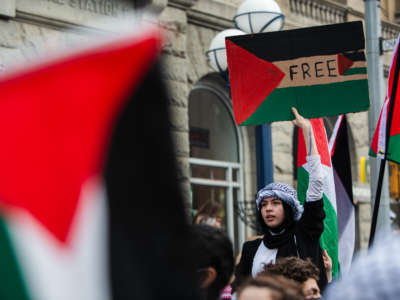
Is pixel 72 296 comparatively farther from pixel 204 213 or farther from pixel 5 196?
pixel 204 213

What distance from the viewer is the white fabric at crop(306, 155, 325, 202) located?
428 centimetres

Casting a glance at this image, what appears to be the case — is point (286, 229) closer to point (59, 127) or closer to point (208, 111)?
point (59, 127)

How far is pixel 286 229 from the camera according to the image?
4.21 m

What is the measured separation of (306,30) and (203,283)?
3142 mm

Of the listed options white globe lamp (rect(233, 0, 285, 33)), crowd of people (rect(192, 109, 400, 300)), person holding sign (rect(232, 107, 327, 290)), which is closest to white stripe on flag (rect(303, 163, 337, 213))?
crowd of people (rect(192, 109, 400, 300))

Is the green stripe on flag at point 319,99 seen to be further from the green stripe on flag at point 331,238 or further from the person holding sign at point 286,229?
the person holding sign at point 286,229

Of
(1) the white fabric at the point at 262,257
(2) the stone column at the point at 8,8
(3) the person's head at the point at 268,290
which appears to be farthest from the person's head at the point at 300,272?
(2) the stone column at the point at 8,8

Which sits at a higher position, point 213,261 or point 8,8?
point 8,8

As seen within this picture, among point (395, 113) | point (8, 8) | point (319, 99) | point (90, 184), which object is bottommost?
point (90, 184)

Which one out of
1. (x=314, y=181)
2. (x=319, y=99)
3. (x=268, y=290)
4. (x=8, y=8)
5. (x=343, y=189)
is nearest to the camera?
(x=268, y=290)

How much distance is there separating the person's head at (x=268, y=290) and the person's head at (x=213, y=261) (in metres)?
0.42

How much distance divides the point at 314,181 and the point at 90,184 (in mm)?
3489

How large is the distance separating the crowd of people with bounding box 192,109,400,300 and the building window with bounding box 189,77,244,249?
524cm

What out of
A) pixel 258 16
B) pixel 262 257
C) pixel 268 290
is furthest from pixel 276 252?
pixel 258 16
